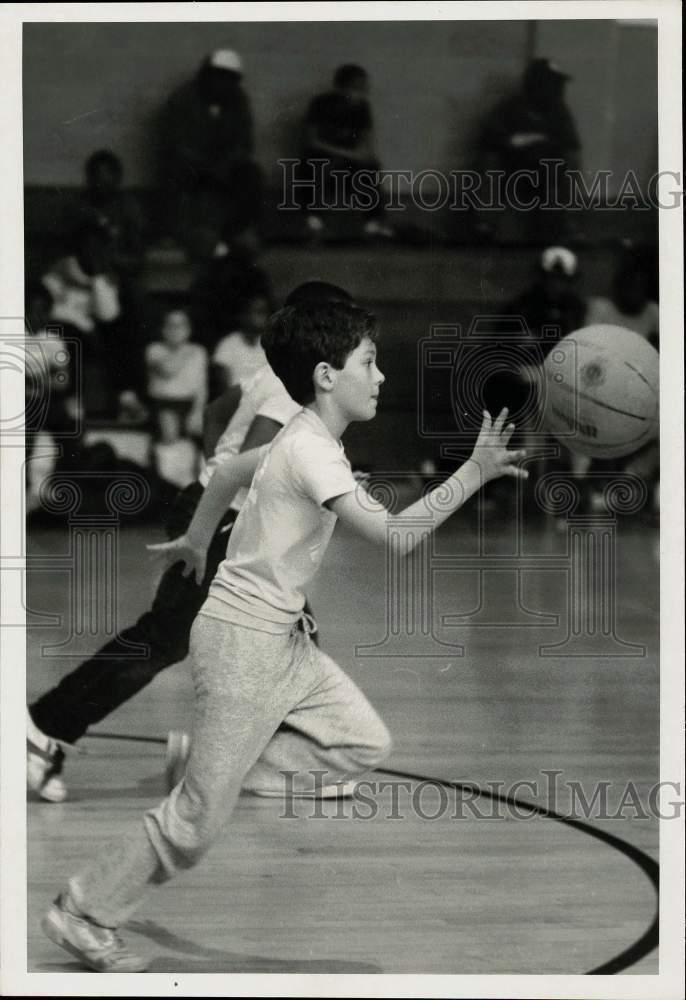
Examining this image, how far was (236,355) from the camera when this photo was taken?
22.1 ft

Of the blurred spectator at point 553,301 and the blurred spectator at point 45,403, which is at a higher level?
the blurred spectator at point 553,301

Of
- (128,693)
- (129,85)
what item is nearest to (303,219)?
(129,85)

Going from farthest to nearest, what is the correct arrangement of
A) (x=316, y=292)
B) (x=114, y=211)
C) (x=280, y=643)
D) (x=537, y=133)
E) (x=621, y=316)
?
(x=114, y=211) < (x=621, y=316) < (x=537, y=133) < (x=316, y=292) < (x=280, y=643)

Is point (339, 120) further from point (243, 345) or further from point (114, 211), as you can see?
point (243, 345)

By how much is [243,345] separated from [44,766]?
3565mm

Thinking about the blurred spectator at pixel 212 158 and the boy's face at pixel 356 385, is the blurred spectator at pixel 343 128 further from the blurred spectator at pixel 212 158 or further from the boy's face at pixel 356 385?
the boy's face at pixel 356 385

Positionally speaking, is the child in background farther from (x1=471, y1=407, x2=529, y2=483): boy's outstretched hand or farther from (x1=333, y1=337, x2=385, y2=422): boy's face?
(x1=471, y1=407, x2=529, y2=483): boy's outstretched hand

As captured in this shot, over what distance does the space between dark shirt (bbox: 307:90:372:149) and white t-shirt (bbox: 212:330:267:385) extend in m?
1.52

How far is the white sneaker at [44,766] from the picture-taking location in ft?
11.7

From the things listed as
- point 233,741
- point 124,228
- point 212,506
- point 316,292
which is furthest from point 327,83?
point 233,741

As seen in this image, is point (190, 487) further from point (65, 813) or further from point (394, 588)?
point (394, 588)

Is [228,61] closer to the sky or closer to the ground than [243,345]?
closer to the sky

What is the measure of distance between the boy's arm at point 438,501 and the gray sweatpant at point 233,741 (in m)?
0.30

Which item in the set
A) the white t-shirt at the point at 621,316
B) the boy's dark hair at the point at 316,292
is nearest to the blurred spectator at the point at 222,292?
the white t-shirt at the point at 621,316
